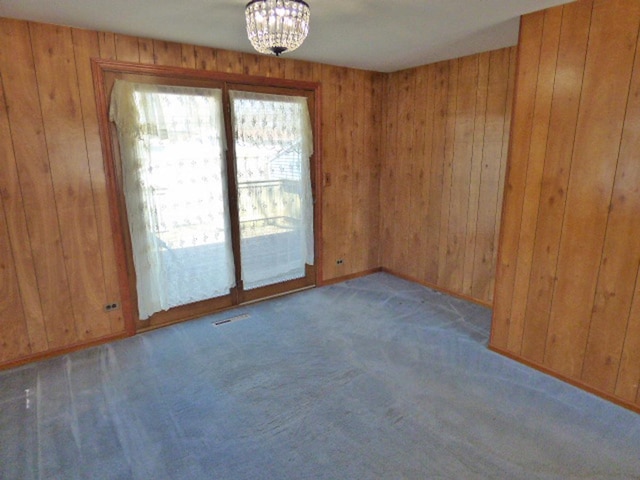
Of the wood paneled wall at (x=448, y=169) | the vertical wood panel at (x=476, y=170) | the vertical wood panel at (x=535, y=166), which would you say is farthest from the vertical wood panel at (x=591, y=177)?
the vertical wood panel at (x=476, y=170)

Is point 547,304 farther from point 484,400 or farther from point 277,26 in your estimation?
point 277,26

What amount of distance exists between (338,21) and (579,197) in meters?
1.91

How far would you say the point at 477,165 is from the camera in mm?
3514

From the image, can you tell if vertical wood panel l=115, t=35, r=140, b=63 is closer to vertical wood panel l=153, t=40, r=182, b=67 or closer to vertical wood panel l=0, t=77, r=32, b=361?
vertical wood panel l=153, t=40, r=182, b=67

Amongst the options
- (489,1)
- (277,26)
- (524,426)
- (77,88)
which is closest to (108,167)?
(77,88)

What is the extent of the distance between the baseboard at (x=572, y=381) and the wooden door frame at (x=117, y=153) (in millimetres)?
2332

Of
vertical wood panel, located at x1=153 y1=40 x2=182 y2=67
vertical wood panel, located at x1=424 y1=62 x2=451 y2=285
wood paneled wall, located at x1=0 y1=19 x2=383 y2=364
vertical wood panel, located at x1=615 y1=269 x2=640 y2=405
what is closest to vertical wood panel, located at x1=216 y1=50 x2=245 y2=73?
wood paneled wall, located at x1=0 y1=19 x2=383 y2=364

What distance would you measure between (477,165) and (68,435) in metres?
3.69

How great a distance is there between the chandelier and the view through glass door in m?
1.34

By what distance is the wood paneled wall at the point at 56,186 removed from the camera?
8.16ft

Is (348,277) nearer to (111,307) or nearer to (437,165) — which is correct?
(437,165)

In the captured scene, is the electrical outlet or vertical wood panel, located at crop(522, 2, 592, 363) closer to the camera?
vertical wood panel, located at crop(522, 2, 592, 363)

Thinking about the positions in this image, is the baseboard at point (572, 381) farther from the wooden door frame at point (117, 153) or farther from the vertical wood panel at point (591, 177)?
the wooden door frame at point (117, 153)

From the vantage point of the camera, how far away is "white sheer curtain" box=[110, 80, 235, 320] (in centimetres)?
288
